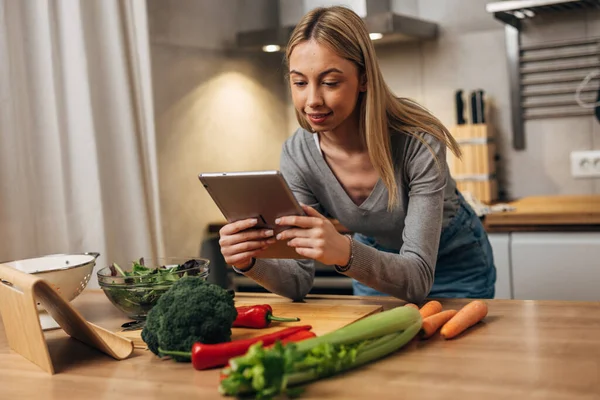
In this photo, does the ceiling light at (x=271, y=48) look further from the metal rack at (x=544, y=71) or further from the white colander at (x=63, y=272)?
the white colander at (x=63, y=272)

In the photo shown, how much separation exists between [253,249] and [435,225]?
1.39 ft

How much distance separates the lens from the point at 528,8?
2910 mm

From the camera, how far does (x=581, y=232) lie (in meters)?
2.63

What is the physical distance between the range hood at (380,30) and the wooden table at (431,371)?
1874 mm

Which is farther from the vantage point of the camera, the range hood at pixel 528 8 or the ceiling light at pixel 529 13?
the ceiling light at pixel 529 13

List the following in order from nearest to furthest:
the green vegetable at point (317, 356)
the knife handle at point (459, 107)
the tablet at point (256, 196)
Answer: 1. the green vegetable at point (317, 356)
2. the tablet at point (256, 196)
3. the knife handle at point (459, 107)

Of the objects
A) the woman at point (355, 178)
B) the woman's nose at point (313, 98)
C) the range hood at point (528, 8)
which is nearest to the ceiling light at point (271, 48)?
the range hood at point (528, 8)

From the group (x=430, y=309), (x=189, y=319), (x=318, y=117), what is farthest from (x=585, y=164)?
(x=189, y=319)

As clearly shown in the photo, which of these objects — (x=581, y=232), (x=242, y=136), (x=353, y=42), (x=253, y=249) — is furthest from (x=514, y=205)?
(x=253, y=249)

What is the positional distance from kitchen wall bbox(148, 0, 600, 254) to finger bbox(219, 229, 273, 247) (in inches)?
61.1

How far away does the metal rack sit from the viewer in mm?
3064

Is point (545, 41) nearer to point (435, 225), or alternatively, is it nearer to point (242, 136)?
point (242, 136)

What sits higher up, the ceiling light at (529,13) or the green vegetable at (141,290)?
the ceiling light at (529,13)

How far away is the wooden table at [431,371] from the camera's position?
977 millimetres
